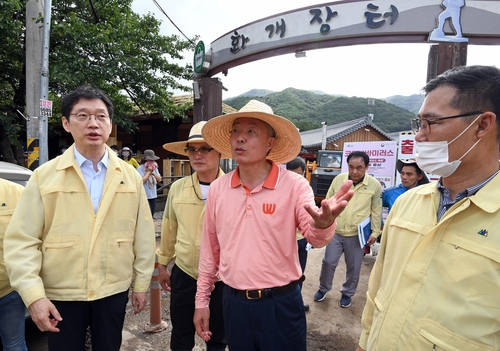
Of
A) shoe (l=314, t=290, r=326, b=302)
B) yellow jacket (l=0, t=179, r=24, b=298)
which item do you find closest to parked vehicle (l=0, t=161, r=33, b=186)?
yellow jacket (l=0, t=179, r=24, b=298)

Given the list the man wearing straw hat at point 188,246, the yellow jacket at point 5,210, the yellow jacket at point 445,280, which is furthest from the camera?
the man wearing straw hat at point 188,246

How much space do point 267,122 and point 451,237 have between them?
42.7 inches

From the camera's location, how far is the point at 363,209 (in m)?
3.82

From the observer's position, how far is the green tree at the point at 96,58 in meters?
7.27

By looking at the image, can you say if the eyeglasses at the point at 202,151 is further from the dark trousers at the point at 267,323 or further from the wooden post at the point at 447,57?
the wooden post at the point at 447,57

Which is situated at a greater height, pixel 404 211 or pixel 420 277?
pixel 404 211

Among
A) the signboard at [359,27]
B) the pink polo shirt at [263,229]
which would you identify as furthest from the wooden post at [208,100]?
the pink polo shirt at [263,229]

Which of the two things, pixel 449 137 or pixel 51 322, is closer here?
pixel 449 137

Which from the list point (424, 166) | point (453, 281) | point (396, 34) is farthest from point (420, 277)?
point (396, 34)

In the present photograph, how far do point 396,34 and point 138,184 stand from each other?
426 cm

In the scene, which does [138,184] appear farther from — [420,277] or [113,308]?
[420,277]

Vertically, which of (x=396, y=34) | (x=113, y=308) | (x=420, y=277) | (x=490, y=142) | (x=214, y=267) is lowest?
(x=113, y=308)

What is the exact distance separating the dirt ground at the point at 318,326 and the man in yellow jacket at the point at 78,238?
1.13 m

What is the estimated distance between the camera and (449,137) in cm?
117
